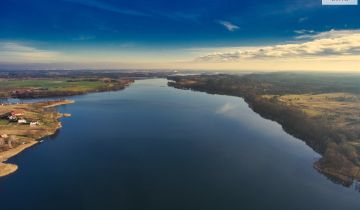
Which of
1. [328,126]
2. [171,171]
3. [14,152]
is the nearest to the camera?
[171,171]

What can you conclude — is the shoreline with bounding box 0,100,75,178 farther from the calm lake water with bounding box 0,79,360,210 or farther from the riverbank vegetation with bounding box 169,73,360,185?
the riverbank vegetation with bounding box 169,73,360,185

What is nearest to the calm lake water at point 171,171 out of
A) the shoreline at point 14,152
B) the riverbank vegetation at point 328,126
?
the shoreline at point 14,152

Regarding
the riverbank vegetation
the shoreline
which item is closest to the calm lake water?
the shoreline

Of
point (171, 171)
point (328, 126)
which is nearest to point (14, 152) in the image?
point (171, 171)

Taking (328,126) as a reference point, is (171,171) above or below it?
below

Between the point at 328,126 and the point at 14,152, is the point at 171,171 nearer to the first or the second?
the point at 14,152

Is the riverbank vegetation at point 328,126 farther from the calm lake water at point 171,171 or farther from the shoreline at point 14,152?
the shoreline at point 14,152

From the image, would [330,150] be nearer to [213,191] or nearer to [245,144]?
[245,144]

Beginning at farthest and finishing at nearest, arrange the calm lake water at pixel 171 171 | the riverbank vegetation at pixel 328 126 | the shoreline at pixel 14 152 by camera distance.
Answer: the riverbank vegetation at pixel 328 126
the shoreline at pixel 14 152
the calm lake water at pixel 171 171
